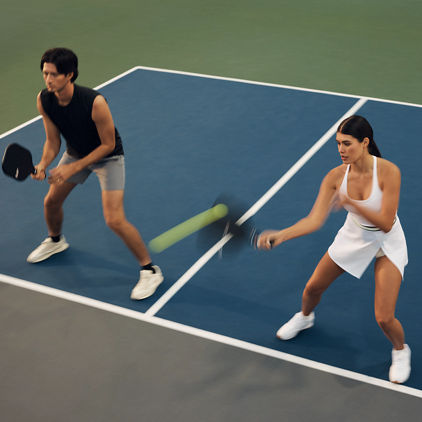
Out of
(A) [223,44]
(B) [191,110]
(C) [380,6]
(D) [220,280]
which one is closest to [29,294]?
(D) [220,280]

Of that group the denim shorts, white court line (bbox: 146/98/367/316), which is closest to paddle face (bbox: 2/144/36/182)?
the denim shorts

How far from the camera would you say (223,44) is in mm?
12555

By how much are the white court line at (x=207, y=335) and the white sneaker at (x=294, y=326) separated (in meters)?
0.17

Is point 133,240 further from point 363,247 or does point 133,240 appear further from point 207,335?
point 363,247

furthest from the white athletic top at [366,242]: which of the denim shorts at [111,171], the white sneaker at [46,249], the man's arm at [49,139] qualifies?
the white sneaker at [46,249]

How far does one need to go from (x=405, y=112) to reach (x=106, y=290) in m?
5.34

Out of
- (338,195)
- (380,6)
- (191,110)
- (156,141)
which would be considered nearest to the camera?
(338,195)

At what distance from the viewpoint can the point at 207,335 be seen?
5379 mm

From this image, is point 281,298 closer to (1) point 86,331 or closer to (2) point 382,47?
(1) point 86,331

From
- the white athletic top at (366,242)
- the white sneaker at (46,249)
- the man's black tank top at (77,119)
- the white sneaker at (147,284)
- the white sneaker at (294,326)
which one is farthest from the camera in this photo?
the white sneaker at (46,249)

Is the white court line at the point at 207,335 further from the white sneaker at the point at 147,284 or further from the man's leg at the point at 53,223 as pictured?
the man's leg at the point at 53,223

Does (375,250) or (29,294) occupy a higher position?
(375,250)

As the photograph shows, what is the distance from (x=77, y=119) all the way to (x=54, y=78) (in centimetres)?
39

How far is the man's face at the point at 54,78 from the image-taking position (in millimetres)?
5363
